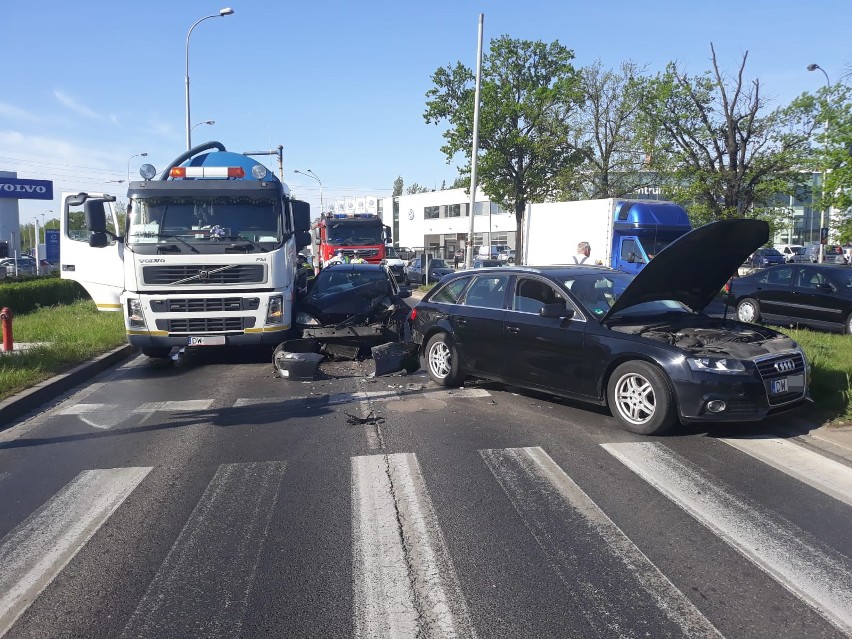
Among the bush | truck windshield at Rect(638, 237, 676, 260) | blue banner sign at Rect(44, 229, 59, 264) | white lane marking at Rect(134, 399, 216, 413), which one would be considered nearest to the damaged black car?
white lane marking at Rect(134, 399, 216, 413)

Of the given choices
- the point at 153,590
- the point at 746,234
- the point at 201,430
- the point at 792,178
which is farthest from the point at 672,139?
the point at 153,590

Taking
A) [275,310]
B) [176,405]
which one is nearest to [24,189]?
[275,310]

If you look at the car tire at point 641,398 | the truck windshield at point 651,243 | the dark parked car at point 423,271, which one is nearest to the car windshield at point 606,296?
the car tire at point 641,398

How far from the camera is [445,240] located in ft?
265

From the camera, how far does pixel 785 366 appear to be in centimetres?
694

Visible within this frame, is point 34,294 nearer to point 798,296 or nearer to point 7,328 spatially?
point 7,328

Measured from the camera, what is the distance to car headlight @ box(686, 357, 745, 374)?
6637 mm

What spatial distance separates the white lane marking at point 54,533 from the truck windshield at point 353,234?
22774mm

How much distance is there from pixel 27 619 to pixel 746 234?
741cm

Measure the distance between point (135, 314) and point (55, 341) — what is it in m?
2.82

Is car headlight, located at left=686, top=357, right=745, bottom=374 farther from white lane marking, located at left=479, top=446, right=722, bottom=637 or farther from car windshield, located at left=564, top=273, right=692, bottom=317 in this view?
white lane marking, located at left=479, top=446, right=722, bottom=637

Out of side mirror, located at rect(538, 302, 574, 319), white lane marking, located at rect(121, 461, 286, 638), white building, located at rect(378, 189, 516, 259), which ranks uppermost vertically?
white building, located at rect(378, 189, 516, 259)

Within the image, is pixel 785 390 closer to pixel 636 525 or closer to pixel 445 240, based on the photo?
pixel 636 525

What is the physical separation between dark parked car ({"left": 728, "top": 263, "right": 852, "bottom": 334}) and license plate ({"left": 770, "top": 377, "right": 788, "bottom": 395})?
9244 millimetres
